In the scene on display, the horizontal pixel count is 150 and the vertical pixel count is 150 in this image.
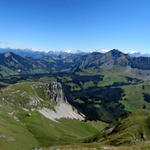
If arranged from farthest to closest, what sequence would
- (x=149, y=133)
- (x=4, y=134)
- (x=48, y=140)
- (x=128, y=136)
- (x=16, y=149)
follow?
(x=48, y=140) < (x=4, y=134) < (x=16, y=149) < (x=149, y=133) < (x=128, y=136)

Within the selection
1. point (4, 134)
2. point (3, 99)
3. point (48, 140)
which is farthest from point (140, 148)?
point (3, 99)

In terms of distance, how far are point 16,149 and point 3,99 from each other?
394 feet

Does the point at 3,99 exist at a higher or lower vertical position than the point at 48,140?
higher

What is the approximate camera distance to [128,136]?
76000 mm

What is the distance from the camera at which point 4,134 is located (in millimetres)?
99625

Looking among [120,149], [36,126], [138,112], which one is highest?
[120,149]

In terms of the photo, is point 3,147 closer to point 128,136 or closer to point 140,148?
point 128,136

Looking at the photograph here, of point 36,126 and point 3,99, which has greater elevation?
point 3,99

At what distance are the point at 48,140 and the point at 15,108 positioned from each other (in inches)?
3152

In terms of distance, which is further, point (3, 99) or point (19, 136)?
point (3, 99)

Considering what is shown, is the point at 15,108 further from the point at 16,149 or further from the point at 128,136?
the point at 128,136

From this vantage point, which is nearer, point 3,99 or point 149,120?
point 149,120

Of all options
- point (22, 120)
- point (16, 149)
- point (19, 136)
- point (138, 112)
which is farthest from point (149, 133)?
point (22, 120)

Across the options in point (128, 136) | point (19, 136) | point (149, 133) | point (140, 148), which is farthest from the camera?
point (19, 136)
